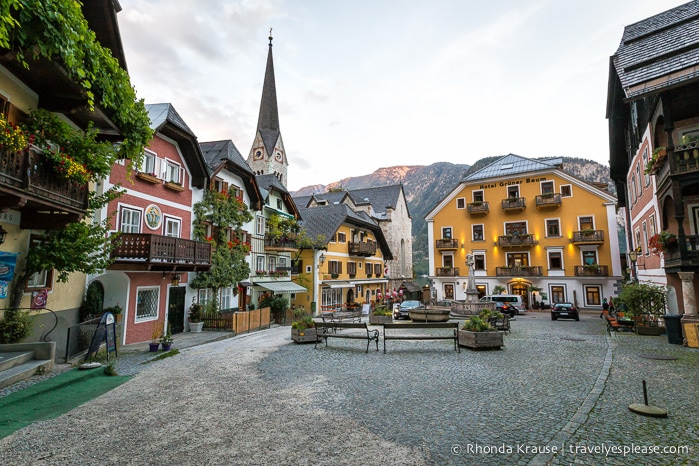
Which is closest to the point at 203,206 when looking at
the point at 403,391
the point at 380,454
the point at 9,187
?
the point at 9,187

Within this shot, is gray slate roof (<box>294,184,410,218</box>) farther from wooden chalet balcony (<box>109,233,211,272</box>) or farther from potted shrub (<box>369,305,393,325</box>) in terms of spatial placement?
wooden chalet balcony (<box>109,233,211,272</box>)

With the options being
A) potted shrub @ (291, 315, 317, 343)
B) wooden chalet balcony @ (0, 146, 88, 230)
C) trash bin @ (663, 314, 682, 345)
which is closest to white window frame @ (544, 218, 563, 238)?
trash bin @ (663, 314, 682, 345)

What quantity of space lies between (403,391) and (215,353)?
25.6 feet

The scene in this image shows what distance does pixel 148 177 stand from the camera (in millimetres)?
16188

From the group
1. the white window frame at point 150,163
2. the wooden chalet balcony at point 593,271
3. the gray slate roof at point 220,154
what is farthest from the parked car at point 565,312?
the white window frame at point 150,163

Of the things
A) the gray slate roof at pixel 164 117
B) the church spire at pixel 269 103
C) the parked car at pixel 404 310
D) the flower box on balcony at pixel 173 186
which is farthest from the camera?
the church spire at pixel 269 103

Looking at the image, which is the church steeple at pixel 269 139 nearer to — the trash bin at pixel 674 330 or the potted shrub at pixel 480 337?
the potted shrub at pixel 480 337

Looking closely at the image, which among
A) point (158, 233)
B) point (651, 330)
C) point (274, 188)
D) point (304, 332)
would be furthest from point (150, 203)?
point (651, 330)

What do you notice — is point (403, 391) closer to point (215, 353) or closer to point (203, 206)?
point (215, 353)

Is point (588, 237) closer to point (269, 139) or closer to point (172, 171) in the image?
point (172, 171)

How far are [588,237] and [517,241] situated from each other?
5892 millimetres

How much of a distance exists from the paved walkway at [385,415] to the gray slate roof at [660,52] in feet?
32.7

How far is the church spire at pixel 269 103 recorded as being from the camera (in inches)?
2477

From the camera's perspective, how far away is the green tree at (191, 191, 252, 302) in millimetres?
19798
